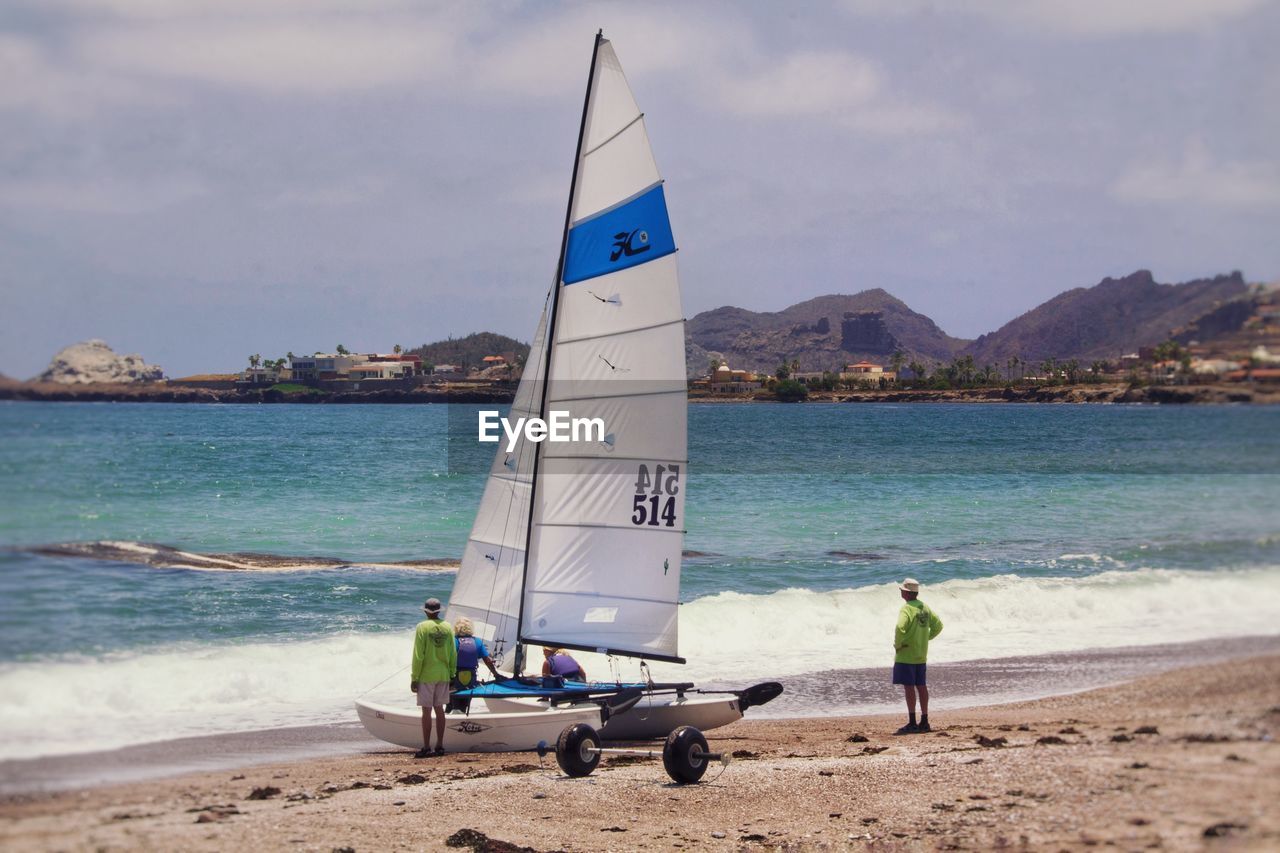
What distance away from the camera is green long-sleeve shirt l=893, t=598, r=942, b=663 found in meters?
12.6

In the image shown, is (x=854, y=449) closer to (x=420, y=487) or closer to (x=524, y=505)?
(x=420, y=487)

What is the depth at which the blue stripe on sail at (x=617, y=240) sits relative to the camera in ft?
39.0

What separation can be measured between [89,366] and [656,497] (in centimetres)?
629

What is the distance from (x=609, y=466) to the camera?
474 inches

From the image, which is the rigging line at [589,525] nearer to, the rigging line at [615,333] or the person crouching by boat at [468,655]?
the person crouching by boat at [468,655]

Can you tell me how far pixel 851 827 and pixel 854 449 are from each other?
6828 cm

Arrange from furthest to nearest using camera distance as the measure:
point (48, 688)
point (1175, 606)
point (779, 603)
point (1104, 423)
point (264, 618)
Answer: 1. point (1104, 423)
2. point (779, 603)
3. point (264, 618)
4. point (1175, 606)
5. point (48, 688)

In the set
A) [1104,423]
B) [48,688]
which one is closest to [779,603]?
[48,688]

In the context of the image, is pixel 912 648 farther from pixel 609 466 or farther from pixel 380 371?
pixel 380 371

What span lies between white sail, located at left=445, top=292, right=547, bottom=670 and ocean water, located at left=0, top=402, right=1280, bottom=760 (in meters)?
2.77

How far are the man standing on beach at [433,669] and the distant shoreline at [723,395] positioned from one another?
3.78 meters

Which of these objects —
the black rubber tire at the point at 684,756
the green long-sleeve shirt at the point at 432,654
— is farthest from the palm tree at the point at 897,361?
the black rubber tire at the point at 684,756

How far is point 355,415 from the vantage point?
398 ft

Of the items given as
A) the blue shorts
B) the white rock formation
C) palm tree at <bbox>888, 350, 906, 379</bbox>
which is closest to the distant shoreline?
the white rock formation
